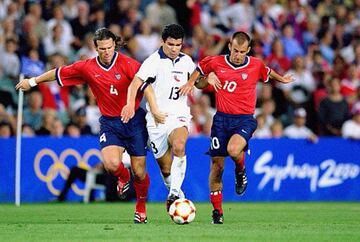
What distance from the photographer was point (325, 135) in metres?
23.5

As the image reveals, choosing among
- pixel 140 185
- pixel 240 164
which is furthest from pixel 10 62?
pixel 240 164

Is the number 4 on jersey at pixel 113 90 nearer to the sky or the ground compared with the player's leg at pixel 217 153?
nearer to the sky

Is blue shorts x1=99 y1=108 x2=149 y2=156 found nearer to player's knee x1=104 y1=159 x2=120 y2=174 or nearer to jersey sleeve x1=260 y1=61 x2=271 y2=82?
player's knee x1=104 y1=159 x2=120 y2=174

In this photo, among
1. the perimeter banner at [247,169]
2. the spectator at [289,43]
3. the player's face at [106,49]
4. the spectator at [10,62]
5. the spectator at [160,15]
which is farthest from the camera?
the spectator at [289,43]

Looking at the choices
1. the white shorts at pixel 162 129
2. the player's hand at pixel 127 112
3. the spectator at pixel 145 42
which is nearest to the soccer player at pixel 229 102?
the white shorts at pixel 162 129

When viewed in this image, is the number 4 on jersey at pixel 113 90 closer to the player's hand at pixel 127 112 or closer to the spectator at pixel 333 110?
the player's hand at pixel 127 112

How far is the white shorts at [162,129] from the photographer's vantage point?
14.4m

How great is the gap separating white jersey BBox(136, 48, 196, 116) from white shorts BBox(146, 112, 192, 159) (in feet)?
0.28

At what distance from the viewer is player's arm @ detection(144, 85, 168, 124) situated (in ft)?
45.5

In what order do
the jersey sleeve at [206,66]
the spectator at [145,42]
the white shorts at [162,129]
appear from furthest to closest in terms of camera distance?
1. the spectator at [145,42]
2. the jersey sleeve at [206,66]
3. the white shorts at [162,129]

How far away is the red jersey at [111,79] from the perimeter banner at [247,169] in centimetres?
650

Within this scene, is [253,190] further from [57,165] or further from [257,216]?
[257,216]

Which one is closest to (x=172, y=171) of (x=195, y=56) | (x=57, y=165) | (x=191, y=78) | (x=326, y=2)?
(x=191, y=78)

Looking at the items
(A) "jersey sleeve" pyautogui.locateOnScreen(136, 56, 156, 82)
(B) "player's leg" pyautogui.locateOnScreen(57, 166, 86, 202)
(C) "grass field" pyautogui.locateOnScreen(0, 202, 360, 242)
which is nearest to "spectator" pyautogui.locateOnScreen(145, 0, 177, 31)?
(B) "player's leg" pyautogui.locateOnScreen(57, 166, 86, 202)
